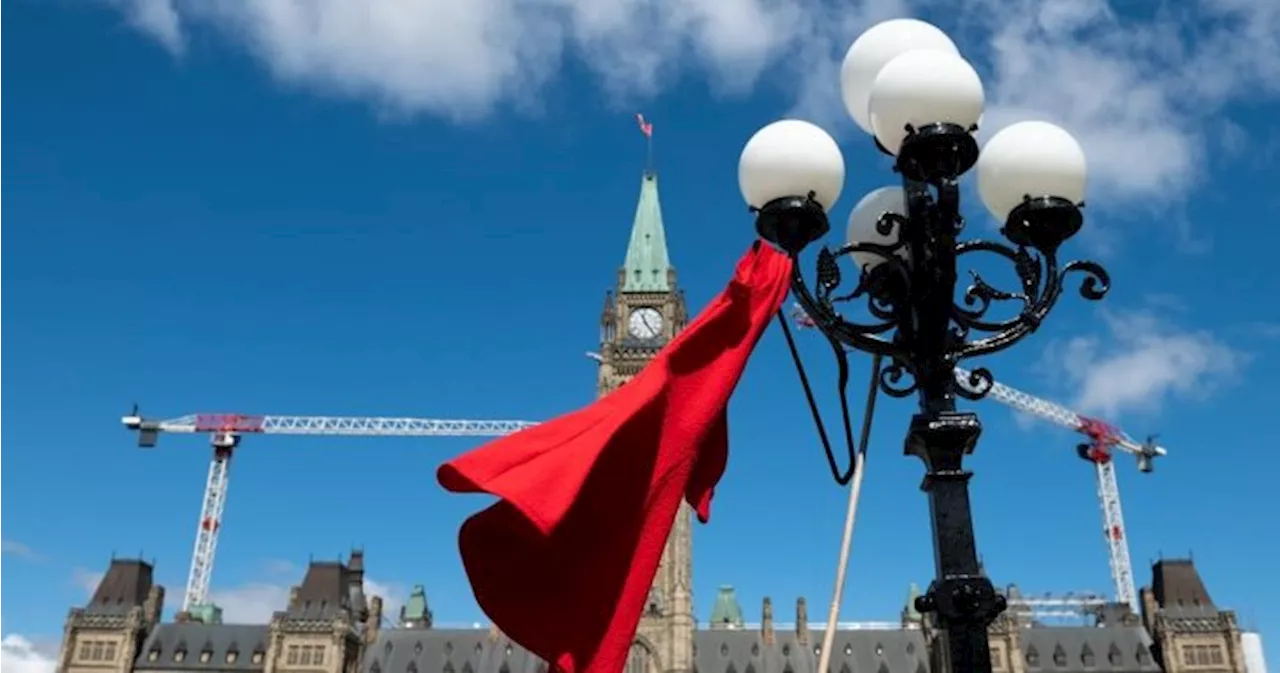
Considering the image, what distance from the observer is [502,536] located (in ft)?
23.9

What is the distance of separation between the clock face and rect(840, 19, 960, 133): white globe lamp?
290ft

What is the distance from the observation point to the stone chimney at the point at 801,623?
85625mm

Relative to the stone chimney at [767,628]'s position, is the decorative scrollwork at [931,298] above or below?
below

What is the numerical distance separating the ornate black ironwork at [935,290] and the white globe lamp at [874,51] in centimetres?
81

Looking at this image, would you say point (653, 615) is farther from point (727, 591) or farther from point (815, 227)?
point (815, 227)

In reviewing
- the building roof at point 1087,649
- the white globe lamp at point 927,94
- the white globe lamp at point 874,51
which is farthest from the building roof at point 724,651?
the white globe lamp at point 927,94

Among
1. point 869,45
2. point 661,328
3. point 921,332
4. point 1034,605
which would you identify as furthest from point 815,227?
point 1034,605

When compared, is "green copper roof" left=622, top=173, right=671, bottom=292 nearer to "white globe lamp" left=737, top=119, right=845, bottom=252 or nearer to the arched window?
the arched window

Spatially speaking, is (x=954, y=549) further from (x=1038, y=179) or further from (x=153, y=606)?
(x=153, y=606)

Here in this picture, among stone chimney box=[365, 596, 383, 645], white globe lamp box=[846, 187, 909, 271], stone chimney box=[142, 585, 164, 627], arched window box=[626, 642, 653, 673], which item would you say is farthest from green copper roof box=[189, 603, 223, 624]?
white globe lamp box=[846, 187, 909, 271]

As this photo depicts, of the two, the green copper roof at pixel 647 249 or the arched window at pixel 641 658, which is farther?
the green copper roof at pixel 647 249

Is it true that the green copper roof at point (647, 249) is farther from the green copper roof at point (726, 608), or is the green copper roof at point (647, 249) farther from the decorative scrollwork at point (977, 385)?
the decorative scrollwork at point (977, 385)

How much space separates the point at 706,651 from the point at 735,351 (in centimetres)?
8068

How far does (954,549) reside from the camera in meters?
7.43
